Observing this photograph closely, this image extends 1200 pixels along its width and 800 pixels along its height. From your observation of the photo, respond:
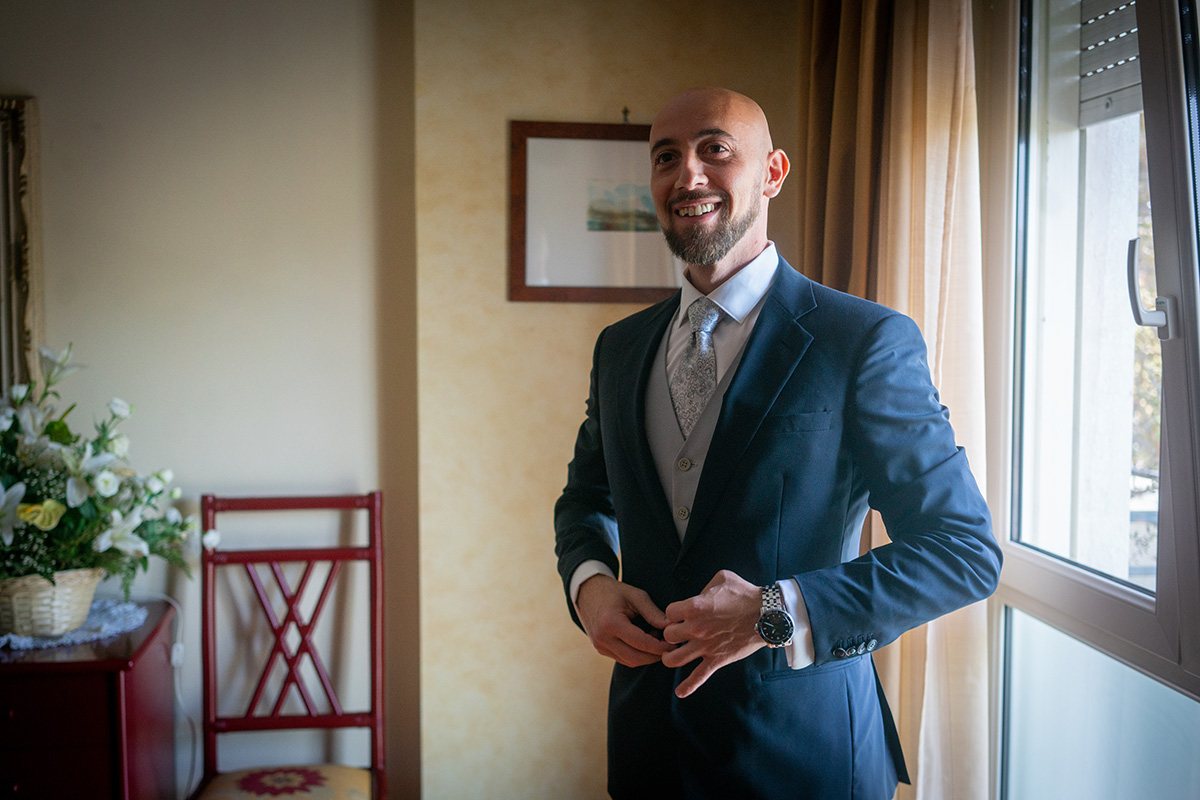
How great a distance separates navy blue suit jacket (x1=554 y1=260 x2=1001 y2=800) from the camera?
0.90 metres

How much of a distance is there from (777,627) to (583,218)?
1.57 metres

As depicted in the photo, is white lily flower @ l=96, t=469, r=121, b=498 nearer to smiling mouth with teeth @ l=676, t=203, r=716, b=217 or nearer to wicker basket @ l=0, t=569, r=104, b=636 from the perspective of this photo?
wicker basket @ l=0, t=569, r=104, b=636

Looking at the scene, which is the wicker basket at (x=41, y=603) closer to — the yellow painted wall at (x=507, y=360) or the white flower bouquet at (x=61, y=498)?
the white flower bouquet at (x=61, y=498)

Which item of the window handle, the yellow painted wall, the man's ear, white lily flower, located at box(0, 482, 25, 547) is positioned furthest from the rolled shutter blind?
white lily flower, located at box(0, 482, 25, 547)

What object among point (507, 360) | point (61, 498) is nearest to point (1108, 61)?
point (507, 360)

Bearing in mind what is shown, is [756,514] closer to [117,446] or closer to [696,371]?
[696,371]

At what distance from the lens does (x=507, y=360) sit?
87.3 inches

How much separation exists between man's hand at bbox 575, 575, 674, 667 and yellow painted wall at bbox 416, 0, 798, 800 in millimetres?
1131

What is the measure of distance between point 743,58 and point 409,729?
2.26 m

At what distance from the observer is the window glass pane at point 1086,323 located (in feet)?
4.14

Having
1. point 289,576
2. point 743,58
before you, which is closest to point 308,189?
point 289,576

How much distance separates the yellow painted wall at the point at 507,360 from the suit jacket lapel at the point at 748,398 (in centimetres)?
122

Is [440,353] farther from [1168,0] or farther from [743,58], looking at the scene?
[1168,0]

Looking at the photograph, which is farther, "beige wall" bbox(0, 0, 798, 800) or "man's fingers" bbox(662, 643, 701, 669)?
"beige wall" bbox(0, 0, 798, 800)
